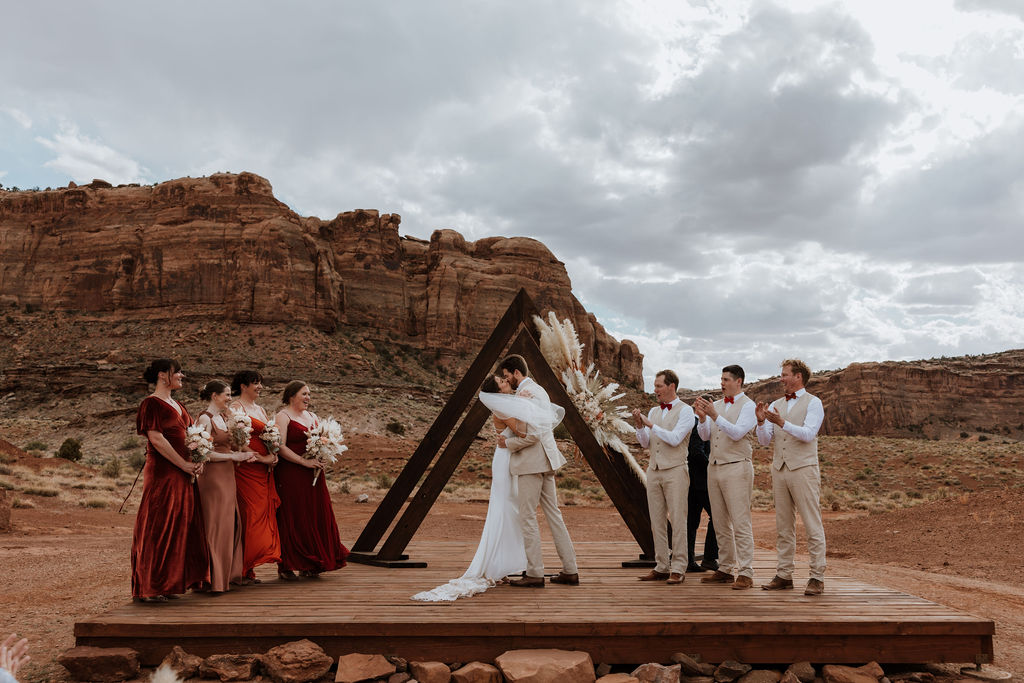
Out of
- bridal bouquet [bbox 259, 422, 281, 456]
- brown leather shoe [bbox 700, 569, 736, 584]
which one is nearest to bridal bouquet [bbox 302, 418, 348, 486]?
bridal bouquet [bbox 259, 422, 281, 456]

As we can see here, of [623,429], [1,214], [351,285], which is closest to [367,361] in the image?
[351,285]

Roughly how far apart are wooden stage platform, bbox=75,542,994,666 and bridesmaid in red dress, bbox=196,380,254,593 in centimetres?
56

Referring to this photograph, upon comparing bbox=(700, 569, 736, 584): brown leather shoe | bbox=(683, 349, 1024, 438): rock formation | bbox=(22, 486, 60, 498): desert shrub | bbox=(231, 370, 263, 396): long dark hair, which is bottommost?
bbox=(22, 486, 60, 498): desert shrub

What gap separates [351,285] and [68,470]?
50.4 meters

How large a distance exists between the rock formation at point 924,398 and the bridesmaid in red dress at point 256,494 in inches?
2703

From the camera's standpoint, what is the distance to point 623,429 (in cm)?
796

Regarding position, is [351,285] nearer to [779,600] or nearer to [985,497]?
[985,497]

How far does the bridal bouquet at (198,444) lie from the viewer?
6.12 m

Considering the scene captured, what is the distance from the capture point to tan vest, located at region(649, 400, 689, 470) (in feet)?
22.5

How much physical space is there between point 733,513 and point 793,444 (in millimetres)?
862

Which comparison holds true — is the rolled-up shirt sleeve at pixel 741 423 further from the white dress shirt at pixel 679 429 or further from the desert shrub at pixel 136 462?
the desert shrub at pixel 136 462

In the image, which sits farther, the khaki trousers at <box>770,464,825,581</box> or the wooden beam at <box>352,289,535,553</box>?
the wooden beam at <box>352,289,535,553</box>

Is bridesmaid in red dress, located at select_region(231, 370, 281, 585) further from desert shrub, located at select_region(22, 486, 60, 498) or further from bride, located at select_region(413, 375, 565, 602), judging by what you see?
desert shrub, located at select_region(22, 486, 60, 498)

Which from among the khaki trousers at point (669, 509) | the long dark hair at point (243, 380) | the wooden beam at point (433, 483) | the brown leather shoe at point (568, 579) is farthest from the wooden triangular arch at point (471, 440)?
the long dark hair at point (243, 380)
